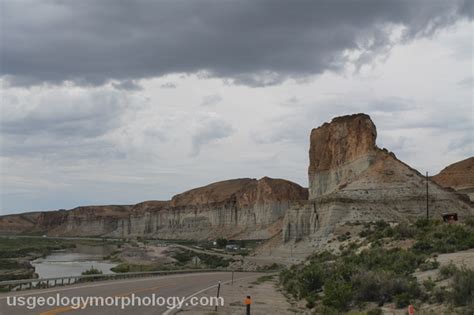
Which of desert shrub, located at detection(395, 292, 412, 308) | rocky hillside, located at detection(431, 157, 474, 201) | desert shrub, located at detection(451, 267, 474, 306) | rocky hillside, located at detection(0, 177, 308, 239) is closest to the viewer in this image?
desert shrub, located at detection(451, 267, 474, 306)

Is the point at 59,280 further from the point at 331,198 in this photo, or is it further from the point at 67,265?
the point at 331,198

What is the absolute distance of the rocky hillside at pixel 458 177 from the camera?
114181 mm

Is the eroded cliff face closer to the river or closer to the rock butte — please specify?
the rock butte

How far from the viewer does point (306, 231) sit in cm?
7400

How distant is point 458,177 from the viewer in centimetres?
12000

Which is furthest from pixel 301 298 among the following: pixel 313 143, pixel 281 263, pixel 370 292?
pixel 313 143

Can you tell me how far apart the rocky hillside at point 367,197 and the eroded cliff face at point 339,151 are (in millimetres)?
151

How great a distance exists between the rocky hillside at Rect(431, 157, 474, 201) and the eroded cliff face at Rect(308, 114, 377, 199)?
1039 inches

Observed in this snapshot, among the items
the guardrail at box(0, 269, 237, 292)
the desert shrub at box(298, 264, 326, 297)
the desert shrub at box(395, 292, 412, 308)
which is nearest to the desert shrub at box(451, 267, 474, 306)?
the desert shrub at box(395, 292, 412, 308)

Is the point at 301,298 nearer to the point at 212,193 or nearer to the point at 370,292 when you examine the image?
the point at 370,292

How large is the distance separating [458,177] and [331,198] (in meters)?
61.5

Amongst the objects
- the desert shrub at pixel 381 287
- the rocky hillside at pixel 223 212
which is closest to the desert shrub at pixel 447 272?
the desert shrub at pixel 381 287

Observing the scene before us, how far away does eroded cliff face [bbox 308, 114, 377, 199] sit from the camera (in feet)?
279

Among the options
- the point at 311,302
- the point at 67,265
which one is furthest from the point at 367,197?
the point at 311,302
